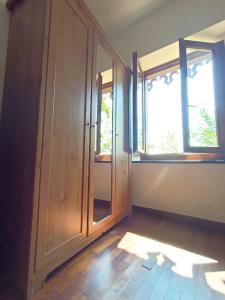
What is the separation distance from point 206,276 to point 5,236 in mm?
1252

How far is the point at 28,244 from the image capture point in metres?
0.91

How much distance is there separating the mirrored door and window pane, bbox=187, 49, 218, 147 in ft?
2.96

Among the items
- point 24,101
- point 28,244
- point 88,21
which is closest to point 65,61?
point 24,101

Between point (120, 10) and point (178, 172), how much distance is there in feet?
7.20

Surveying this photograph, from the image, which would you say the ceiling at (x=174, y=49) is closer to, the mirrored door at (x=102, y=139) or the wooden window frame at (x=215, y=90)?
the wooden window frame at (x=215, y=90)

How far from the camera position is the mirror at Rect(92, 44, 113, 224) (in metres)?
1.53

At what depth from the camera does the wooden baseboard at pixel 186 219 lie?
5.92 feet

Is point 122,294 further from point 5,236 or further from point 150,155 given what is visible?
point 150,155

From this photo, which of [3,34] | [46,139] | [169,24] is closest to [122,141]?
[46,139]

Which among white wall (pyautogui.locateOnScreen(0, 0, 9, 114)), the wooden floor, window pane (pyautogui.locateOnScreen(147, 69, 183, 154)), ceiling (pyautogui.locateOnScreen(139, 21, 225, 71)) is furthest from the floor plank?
ceiling (pyautogui.locateOnScreen(139, 21, 225, 71))

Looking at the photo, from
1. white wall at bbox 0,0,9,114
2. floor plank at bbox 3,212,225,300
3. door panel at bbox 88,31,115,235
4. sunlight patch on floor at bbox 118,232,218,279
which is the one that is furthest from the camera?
door panel at bbox 88,31,115,235

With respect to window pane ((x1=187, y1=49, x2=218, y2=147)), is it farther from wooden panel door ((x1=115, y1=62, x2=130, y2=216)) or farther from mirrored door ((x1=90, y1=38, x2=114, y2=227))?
mirrored door ((x1=90, y1=38, x2=114, y2=227))

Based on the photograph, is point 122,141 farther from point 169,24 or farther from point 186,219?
point 169,24

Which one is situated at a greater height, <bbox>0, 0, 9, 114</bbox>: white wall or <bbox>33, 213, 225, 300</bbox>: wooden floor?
<bbox>0, 0, 9, 114</bbox>: white wall
